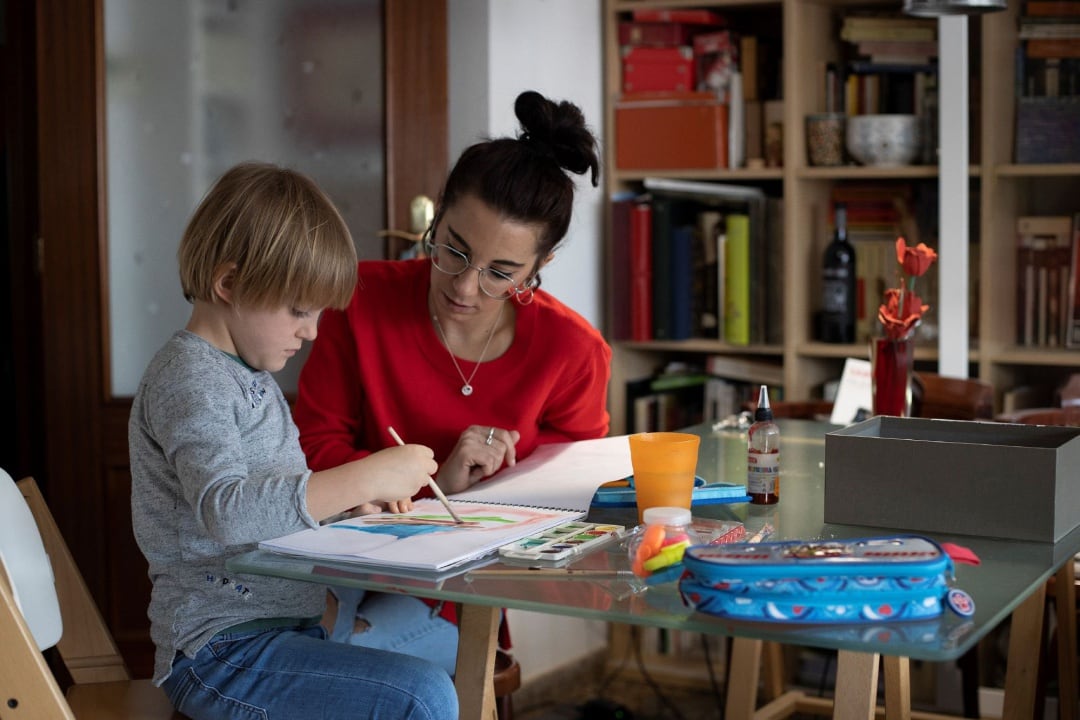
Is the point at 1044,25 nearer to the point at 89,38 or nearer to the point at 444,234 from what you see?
the point at 444,234

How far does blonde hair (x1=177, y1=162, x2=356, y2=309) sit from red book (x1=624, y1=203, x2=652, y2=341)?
1.76 m

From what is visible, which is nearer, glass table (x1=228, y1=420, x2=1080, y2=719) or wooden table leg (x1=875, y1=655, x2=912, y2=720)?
glass table (x1=228, y1=420, x2=1080, y2=719)

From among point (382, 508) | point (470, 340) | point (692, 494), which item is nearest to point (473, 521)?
point (382, 508)

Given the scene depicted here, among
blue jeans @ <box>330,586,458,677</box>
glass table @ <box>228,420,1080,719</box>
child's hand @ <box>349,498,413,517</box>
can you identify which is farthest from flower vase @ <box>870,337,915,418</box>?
child's hand @ <box>349,498,413,517</box>

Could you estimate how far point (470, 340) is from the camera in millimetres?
2094

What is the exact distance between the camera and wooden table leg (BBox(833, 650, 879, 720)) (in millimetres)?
1403

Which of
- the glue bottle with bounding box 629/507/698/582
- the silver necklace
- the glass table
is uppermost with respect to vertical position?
the silver necklace

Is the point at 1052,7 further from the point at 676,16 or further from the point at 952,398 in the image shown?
the point at 952,398

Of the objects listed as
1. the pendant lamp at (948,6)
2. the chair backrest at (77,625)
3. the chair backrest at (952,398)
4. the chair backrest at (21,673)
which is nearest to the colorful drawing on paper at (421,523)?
the chair backrest at (21,673)

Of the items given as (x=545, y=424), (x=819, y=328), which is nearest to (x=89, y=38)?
(x=545, y=424)

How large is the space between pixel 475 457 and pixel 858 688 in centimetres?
61

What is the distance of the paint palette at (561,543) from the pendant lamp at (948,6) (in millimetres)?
1308

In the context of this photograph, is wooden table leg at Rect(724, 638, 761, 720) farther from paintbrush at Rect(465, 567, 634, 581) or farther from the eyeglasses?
paintbrush at Rect(465, 567, 634, 581)

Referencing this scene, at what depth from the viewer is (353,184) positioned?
9.29 feet
